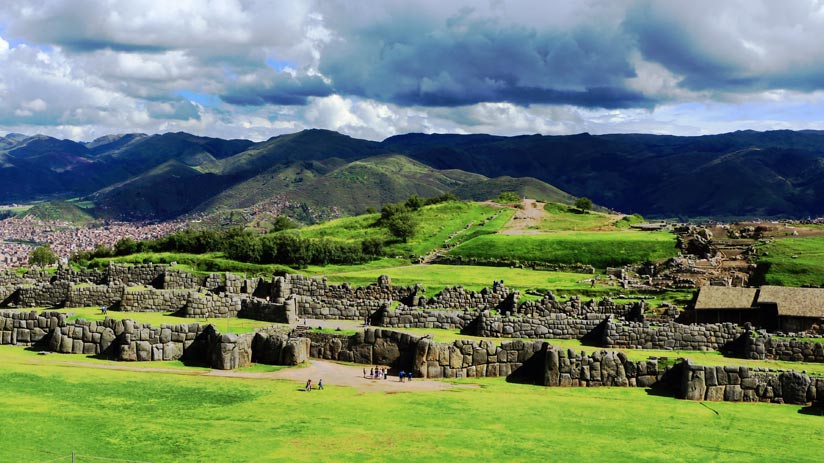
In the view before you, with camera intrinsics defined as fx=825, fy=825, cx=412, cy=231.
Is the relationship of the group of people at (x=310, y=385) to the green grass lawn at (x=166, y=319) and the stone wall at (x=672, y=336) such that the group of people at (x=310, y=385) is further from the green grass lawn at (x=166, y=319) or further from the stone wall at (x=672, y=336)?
the stone wall at (x=672, y=336)

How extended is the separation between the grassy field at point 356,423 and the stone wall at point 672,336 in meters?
8.56

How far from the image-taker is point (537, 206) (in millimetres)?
153250

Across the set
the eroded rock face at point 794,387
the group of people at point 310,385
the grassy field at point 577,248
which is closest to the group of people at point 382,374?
the group of people at point 310,385

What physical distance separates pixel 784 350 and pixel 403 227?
77534 mm

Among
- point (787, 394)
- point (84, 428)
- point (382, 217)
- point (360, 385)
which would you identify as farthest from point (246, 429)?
point (382, 217)

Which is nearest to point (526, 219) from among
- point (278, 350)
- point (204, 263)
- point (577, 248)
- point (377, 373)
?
point (577, 248)

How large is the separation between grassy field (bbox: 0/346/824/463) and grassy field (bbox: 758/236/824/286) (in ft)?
119

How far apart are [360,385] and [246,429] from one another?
9.78 metres

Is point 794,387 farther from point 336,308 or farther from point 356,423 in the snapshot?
point 336,308

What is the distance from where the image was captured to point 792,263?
66.3 metres

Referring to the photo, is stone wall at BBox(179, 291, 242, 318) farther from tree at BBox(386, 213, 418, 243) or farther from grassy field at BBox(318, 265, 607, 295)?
tree at BBox(386, 213, 418, 243)

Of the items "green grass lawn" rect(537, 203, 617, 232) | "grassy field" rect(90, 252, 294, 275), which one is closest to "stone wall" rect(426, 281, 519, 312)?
"grassy field" rect(90, 252, 294, 275)

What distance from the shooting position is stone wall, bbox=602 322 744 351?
1614 inches

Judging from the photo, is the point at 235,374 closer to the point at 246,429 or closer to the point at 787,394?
the point at 246,429
